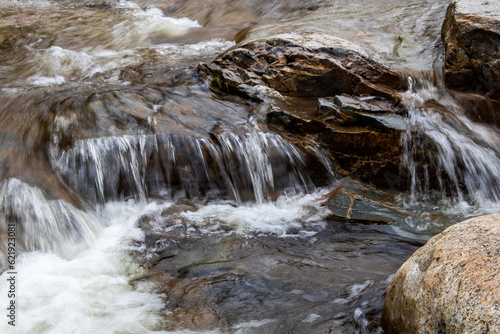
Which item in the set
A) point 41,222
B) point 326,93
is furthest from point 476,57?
point 41,222

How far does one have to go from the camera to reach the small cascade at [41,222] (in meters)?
4.41

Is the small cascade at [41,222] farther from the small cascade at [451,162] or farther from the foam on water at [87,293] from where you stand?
the small cascade at [451,162]

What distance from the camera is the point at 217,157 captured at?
5.59 metres

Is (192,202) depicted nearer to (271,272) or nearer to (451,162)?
(271,272)

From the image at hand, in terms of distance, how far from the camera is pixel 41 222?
14.9 feet

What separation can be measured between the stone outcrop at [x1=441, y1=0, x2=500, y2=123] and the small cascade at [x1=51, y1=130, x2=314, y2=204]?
10.6 feet

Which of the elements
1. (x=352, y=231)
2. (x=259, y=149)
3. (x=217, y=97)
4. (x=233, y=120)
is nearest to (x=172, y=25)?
(x=217, y=97)

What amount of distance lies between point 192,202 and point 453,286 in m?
3.48

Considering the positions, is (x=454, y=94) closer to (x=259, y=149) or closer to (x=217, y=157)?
(x=259, y=149)

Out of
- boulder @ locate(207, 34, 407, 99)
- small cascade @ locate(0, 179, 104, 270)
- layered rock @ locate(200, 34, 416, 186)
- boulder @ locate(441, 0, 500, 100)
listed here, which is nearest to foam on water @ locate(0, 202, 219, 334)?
small cascade @ locate(0, 179, 104, 270)

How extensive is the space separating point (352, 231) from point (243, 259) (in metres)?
1.50

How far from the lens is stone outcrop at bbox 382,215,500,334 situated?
2.33 m

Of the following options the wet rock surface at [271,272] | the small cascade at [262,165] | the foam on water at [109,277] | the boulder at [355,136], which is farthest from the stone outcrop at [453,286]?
the boulder at [355,136]

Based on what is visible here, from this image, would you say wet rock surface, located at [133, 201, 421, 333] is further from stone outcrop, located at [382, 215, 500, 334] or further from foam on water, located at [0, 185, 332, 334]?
stone outcrop, located at [382, 215, 500, 334]
